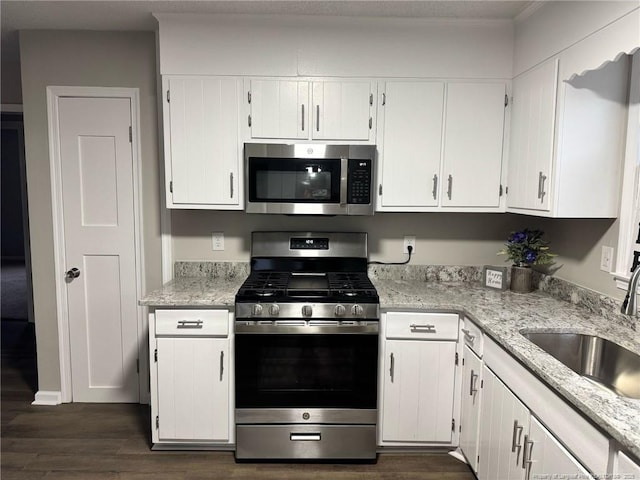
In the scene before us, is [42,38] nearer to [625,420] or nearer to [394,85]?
[394,85]

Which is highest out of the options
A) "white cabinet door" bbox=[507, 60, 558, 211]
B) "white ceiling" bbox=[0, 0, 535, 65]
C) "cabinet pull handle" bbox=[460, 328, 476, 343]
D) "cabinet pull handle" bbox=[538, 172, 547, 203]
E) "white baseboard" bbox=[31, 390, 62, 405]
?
"white ceiling" bbox=[0, 0, 535, 65]

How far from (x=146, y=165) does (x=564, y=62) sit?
2485 mm

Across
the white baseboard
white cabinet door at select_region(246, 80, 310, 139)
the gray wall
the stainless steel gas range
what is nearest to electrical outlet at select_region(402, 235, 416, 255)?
the stainless steel gas range

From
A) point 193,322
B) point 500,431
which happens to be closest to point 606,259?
point 500,431

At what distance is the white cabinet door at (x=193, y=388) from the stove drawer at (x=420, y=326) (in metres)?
0.91

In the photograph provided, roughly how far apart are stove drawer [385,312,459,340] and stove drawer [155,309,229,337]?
35.6 inches

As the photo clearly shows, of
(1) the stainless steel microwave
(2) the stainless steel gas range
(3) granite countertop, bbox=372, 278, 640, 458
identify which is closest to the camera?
(3) granite countertop, bbox=372, 278, 640, 458

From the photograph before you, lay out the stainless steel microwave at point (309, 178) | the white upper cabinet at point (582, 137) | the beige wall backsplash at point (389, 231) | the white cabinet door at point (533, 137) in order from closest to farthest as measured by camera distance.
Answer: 1. the white upper cabinet at point (582, 137)
2. the white cabinet door at point (533, 137)
3. the stainless steel microwave at point (309, 178)
4. the beige wall backsplash at point (389, 231)

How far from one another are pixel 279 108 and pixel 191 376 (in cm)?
A: 160

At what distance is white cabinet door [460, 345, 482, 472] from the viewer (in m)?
2.04

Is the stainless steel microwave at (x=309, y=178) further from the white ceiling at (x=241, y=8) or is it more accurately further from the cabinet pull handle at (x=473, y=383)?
the cabinet pull handle at (x=473, y=383)

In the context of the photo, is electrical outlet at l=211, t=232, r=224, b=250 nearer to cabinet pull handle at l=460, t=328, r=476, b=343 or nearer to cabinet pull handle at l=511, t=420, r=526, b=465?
cabinet pull handle at l=460, t=328, r=476, b=343

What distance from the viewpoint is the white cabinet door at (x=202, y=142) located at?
237 cm

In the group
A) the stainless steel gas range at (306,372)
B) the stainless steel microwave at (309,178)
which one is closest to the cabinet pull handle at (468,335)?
the stainless steel gas range at (306,372)
